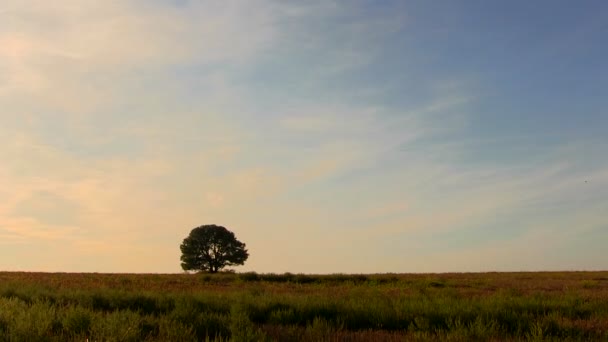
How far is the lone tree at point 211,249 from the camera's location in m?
64.9

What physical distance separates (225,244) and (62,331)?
5552cm

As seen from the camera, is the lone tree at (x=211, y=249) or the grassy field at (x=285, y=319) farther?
the lone tree at (x=211, y=249)

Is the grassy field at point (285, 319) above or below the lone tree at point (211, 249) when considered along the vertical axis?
below

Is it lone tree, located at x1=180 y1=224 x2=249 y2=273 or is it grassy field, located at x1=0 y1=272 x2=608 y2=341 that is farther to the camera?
lone tree, located at x1=180 y1=224 x2=249 y2=273

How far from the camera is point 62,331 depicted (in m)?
10.9

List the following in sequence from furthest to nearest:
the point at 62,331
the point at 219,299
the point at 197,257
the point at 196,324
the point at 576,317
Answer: the point at 197,257, the point at 219,299, the point at 576,317, the point at 196,324, the point at 62,331

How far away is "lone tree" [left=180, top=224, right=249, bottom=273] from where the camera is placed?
64938 mm

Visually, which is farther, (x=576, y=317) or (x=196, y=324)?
(x=576, y=317)

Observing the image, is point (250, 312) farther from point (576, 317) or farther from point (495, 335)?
point (576, 317)

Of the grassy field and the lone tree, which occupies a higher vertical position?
the lone tree

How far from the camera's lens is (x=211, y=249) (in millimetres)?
65938

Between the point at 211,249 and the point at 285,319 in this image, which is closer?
the point at 285,319

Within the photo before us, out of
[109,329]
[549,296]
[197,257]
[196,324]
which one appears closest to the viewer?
[109,329]

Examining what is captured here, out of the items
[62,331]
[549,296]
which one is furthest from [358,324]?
[549,296]
